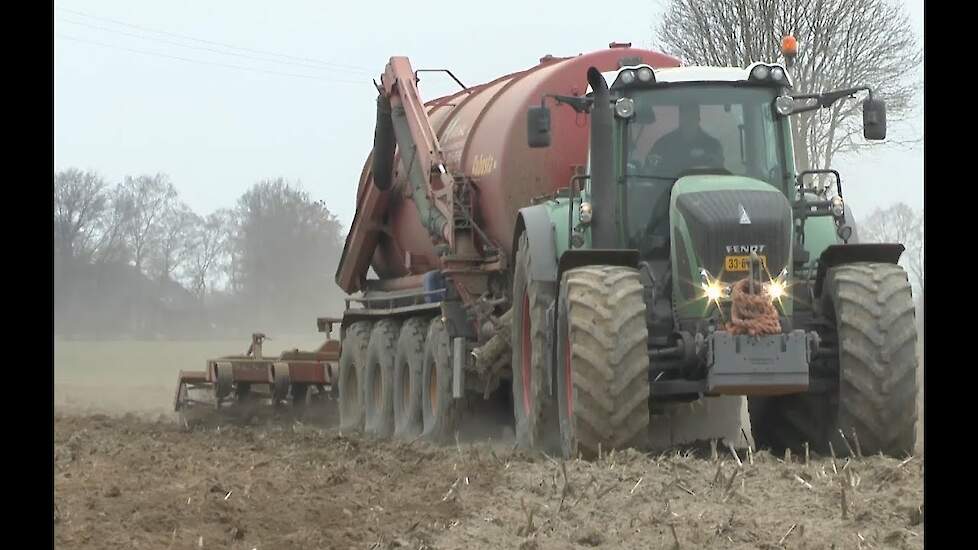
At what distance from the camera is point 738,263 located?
30.9 feet

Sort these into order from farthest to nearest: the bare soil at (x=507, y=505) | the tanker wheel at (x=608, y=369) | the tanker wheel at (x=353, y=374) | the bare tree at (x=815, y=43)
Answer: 1. the bare tree at (x=815, y=43)
2. the tanker wheel at (x=353, y=374)
3. the tanker wheel at (x=608, y=369)
4. the bare soil at (x=507, y=505)

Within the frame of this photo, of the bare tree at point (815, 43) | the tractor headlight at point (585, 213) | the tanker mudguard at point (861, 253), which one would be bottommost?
the tanker mudguard at point (861, 253)

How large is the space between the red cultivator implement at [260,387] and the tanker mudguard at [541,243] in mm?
6811

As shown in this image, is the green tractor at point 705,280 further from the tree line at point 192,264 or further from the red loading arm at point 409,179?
the tree line at point 192,264

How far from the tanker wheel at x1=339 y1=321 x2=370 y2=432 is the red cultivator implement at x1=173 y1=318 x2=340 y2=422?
33 cm

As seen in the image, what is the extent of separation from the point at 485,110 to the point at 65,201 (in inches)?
1139

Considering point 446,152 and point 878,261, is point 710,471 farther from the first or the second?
point 446,152

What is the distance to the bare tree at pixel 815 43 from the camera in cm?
2369

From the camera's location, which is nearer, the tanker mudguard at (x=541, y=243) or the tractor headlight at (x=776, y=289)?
the tractor headlight at (x=776, y=289)

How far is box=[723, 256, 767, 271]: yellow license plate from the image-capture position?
941cm

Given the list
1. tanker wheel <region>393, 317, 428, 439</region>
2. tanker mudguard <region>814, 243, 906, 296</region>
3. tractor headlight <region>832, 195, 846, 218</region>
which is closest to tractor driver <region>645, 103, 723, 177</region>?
tractor headlight <region>832, 195, 846, 218</region>

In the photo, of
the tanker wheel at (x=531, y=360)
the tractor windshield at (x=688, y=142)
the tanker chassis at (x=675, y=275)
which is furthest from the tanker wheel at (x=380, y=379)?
the tractor windshield at (x=688, y=142)

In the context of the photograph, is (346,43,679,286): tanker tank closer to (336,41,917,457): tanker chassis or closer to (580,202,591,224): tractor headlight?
(336,41,917,457): tanker chassis
